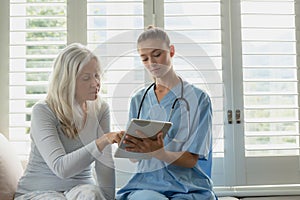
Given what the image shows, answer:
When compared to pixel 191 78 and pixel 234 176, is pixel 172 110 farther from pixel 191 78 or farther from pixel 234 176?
pixel 234 176

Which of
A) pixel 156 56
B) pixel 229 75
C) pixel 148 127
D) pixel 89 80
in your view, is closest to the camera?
pixel 148 127

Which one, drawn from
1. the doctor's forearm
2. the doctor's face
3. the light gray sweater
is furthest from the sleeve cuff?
the doctor's face

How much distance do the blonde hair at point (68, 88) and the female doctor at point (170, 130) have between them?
215mm

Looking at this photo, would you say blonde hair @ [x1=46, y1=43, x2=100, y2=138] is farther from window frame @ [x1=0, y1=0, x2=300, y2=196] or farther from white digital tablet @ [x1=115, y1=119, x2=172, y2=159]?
window frame @ [x1=0, y1=0, x2=300, y2=196]

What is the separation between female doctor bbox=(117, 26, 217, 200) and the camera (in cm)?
136

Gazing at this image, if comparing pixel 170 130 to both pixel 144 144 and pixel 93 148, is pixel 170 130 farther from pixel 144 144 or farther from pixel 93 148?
pixel 93 148

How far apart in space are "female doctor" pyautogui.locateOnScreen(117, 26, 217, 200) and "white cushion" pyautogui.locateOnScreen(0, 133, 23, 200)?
1.36ft

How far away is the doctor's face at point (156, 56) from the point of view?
52.7 inches

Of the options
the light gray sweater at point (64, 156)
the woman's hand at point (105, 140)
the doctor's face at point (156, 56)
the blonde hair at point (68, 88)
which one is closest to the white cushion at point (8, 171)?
the light gray sweater at point (64, 156)

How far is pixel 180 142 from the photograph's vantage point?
4.62 feet

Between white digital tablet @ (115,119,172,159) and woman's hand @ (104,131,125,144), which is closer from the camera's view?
white digital tablet @ (115,119,172,159)

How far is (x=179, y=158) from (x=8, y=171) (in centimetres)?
64

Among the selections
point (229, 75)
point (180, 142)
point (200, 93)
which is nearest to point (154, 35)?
point (200, 93)

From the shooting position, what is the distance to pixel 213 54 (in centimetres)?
188
